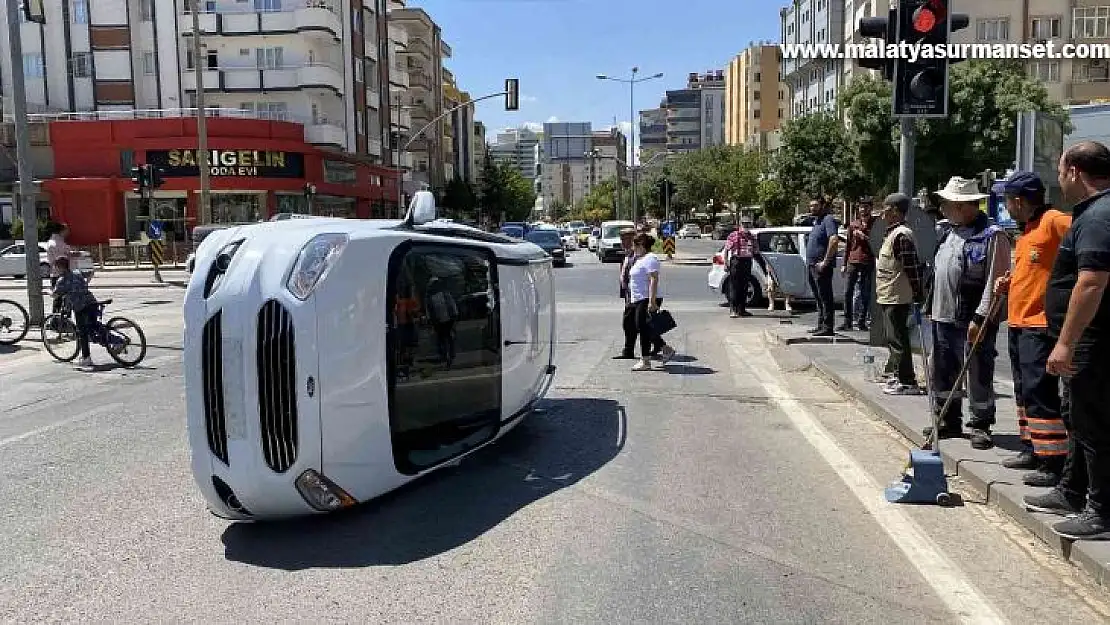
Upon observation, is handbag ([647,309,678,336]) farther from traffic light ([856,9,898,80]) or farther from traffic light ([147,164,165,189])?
traffic light ([147,164,165,189])

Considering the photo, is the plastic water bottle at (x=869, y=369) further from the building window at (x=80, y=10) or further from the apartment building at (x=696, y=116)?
the apartment building at (x=696, y=116)

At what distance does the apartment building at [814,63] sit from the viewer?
7131 centimetres

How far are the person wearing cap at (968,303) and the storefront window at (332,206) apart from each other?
145ft

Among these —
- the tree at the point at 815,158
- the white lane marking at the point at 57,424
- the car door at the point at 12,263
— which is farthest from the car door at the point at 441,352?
the tree at the point at 815,158

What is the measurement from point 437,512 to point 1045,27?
2502 inches

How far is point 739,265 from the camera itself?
16.3 m

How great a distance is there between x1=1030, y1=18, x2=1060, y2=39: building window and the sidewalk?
55178 millimetres

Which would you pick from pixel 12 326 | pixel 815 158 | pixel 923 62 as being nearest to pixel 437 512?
pixel 923 62

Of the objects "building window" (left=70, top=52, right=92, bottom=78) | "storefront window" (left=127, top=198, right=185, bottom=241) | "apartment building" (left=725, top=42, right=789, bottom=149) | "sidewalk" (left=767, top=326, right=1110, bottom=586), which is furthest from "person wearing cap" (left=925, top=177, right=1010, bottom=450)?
"apartment building" (left=725, top=42, right=789, bottom=149)

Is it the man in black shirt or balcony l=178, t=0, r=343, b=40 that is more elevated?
balcony l=178, t=0, r=343, b=40

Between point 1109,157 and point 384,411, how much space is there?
4.06 meters

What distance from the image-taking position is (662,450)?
23.1ft

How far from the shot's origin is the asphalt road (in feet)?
13.7

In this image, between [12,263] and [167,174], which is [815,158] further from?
[12,263]
